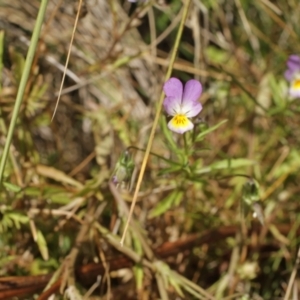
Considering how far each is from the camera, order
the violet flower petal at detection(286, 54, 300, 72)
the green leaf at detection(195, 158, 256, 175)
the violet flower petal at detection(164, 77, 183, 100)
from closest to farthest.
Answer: the violet flower petal at detection(164, 77, 183, 100) → the green leaf at detection(195, 158, 256, 175) → the violet flower petal at detection(286, 54, 300, 72)

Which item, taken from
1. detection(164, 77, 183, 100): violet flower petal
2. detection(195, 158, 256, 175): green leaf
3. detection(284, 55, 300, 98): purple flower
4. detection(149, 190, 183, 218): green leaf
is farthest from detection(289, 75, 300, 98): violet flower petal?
detection(164, 77, 183, 100): violet flower petal

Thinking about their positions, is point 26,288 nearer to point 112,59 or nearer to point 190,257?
point 190,257

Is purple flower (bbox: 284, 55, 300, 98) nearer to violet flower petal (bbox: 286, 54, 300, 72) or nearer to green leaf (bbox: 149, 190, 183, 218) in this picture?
violet flower petal (bbox: 286, 54, 300, 72)

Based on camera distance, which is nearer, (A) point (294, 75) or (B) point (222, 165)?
(B) point (222, 165)

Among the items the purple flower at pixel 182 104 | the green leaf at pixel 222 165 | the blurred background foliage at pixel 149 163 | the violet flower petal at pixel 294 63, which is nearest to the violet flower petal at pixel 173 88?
the purple flower at pixel 182 104

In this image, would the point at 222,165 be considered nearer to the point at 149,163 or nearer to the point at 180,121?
the point at 180,121

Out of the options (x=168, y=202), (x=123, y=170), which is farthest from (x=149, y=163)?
(x=123, y=170)
